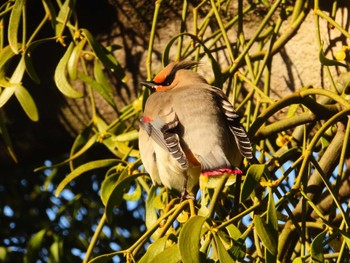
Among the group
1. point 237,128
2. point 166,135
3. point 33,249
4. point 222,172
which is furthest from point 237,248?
point 33,249

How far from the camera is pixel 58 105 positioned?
2.85 metres

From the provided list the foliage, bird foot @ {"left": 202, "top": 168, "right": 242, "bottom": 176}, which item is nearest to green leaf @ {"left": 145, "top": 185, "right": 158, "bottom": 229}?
the foliage

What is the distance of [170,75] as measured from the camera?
91.1 inches

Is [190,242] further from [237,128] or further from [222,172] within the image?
[237,128]

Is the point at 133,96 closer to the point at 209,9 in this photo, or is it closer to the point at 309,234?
the point at 209,9

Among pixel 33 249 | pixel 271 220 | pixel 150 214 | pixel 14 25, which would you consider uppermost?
pixel 14 25

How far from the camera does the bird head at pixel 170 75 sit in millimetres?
2270

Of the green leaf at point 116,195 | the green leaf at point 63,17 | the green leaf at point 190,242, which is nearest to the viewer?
the green leaf at point 190,242

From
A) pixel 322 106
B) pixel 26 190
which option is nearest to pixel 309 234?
pixel 322 106

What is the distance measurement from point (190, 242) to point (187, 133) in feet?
1.80

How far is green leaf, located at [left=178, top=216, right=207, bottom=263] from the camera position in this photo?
5.03 ft

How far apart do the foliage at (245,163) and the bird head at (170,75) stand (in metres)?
0.03

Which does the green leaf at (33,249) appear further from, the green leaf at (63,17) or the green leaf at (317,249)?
the green leaf at (317,249)

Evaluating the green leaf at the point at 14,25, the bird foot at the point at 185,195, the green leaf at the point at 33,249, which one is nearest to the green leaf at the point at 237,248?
the bird foot at the point at 185,195
